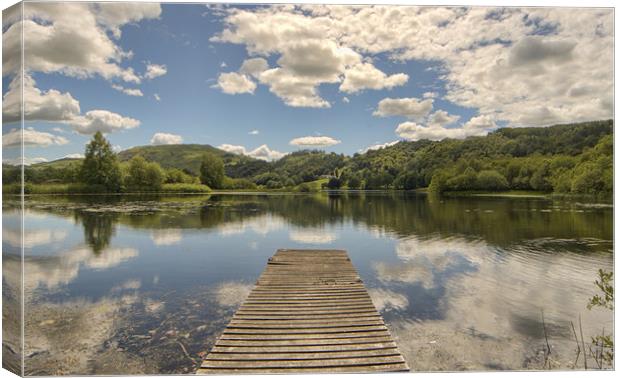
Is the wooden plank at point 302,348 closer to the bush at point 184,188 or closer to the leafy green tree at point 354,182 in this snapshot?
the leafy green tree at point 354,182

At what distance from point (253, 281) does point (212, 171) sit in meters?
32.9

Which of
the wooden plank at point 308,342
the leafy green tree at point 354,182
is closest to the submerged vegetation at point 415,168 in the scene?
the leafy green tree at point 354,182

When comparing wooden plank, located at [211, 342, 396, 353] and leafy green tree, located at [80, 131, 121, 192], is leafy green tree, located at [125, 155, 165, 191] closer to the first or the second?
leafy green tree, located at [80, 131, 121, 192]

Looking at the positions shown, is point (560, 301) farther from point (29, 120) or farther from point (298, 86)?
point (29, 120)

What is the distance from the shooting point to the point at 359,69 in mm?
10406

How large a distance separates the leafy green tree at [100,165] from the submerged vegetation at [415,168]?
0.06 m

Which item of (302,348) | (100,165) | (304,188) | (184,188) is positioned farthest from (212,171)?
(302,348)

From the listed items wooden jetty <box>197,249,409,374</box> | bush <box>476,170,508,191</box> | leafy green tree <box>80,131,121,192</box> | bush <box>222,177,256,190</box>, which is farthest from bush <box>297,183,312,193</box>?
wooden jetty <box>197,249,409,374</box>

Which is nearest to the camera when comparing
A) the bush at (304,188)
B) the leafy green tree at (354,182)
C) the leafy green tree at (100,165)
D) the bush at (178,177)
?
the leafy green tree at (100,165)

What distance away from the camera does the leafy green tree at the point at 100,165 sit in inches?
691

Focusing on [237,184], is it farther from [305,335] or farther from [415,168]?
[305,335]

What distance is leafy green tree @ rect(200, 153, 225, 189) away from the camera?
3897 cm

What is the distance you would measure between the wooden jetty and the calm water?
2.99 ft

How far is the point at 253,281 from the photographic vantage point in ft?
31.0
